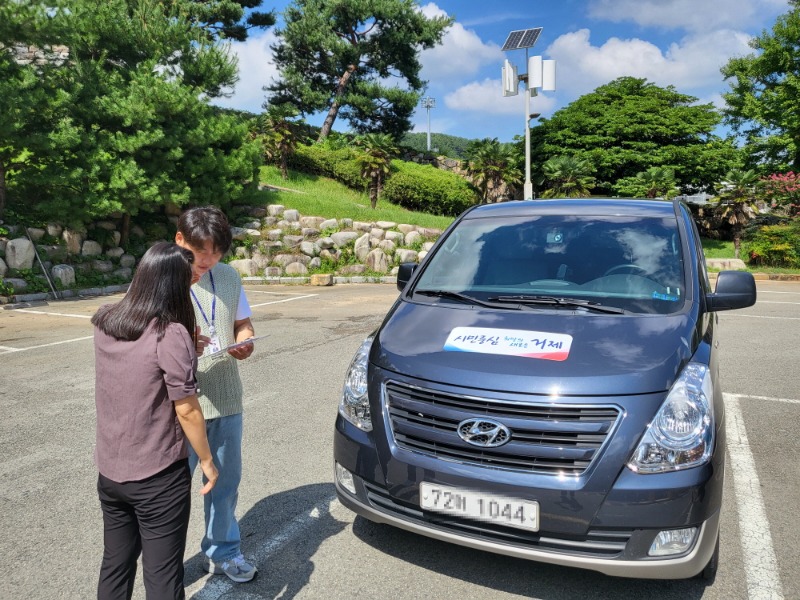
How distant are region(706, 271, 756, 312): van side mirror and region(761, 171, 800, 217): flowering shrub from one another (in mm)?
26428

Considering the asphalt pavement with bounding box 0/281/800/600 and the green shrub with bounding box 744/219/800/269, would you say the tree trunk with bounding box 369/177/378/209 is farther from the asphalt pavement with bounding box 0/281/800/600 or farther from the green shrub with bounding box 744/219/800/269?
the asphalt pavement with bounding box 0/281/800/600

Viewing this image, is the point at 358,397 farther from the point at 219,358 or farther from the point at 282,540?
the point at 282,540

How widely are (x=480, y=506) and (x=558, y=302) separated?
3.73ft

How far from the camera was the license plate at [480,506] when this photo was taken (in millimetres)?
2201

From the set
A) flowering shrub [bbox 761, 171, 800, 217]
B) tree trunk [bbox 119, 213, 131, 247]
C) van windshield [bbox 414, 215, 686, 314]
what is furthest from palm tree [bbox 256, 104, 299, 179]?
van windshield [bbox 414, 215, 686, 314]

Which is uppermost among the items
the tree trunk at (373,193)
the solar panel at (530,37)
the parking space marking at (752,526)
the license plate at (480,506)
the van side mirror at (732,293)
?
the solar panel at (530,37)

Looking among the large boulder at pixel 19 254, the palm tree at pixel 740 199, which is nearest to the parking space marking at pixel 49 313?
the large boulder at pixel 19 254

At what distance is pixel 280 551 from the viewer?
2.87 m

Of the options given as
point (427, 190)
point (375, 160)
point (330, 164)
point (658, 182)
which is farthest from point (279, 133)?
point (658, 182)

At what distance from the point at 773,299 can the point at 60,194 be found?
57.0 feet

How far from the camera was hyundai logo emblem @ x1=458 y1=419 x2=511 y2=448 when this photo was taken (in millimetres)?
2258

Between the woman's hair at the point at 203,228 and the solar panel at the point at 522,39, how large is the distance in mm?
21899

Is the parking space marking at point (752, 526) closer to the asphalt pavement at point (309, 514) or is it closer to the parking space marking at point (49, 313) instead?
the asphalt pavement at point (309, 514)

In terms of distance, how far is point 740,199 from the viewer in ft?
92.4
